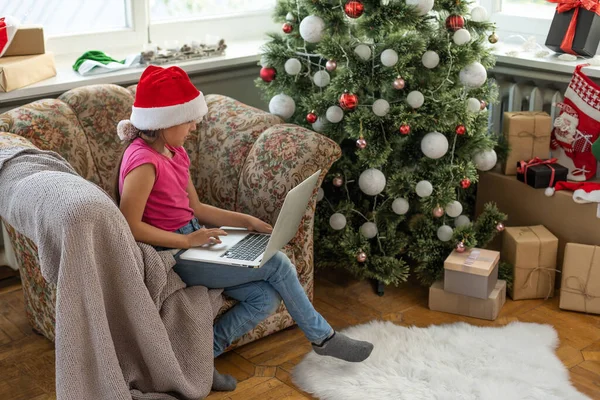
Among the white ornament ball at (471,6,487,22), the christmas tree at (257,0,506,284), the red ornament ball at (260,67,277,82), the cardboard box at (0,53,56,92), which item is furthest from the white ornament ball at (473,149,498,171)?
the cardboard box at (0,53,56,92)

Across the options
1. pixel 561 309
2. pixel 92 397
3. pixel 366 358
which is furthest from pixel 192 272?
pixel 561 309

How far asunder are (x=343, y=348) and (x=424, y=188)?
0.70 m

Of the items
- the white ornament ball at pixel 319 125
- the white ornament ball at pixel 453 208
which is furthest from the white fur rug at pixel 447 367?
the white ornament ball at pixel 319 125

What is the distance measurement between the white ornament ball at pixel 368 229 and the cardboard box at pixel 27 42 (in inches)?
54.1

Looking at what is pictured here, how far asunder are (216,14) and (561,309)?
2.05 metres

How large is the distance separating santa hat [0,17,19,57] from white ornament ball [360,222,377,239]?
1.44 meters

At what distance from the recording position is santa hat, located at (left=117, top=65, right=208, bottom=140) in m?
2.32

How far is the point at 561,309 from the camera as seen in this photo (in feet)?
9.69

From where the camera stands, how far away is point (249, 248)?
7.82 feet

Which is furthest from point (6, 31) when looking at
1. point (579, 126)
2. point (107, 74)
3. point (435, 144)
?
point (579, 126)

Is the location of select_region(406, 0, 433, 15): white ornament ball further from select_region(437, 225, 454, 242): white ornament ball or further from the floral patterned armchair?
select_region(437, 225, 454, 242): white ornament ball

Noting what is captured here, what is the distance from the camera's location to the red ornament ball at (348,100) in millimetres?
2752

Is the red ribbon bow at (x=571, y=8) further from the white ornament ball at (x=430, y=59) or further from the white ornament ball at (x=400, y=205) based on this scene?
the white ornament ball at (x=400, y=205)

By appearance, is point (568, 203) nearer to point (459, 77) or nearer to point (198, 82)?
point (459, 77)
